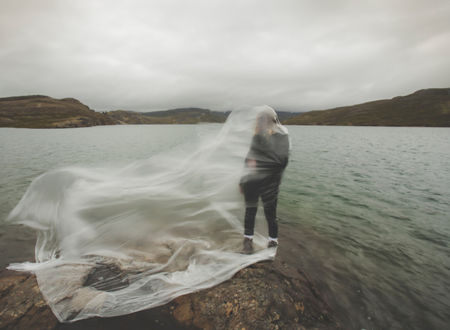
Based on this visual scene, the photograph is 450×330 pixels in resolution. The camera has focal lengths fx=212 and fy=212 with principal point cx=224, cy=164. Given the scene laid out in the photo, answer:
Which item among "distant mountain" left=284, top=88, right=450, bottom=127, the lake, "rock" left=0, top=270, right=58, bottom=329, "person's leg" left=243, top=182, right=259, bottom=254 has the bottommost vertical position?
the lake

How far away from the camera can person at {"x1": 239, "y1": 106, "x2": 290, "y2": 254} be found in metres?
4.54

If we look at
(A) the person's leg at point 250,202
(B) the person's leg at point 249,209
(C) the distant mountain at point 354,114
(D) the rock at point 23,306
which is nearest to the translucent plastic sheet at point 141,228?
(D) the rock at point 23,306

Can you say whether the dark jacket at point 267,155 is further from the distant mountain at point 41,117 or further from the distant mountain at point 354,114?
the distant mountain at point 41,117

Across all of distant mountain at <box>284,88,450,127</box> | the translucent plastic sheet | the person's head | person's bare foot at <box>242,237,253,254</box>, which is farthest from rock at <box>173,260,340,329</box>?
distant mountain at <box>284,88,450,127</box>

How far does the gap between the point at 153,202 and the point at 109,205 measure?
102cm

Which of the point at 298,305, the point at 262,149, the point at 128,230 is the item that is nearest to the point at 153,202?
the point at 128,230

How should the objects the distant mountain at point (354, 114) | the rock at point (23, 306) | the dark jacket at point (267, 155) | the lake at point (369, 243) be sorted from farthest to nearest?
the distant mountain at point (354, 114), the dark jacket at point (267, 155), the lake at point (369, 243), the rock at point (23, 306)

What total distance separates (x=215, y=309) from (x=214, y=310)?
0.02 metres

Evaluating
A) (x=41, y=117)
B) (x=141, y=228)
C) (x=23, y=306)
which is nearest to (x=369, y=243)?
(x=141, y=228)

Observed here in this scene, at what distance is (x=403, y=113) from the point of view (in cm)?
Result: 16450

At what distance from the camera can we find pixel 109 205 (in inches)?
202

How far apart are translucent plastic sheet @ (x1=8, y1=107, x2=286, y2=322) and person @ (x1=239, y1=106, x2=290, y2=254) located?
0.19 m

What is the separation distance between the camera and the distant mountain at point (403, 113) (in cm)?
14738

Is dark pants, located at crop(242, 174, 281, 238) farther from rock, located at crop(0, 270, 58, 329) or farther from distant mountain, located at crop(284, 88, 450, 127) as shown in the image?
distant mountain, located at crop(284, 88, 450, 127)
